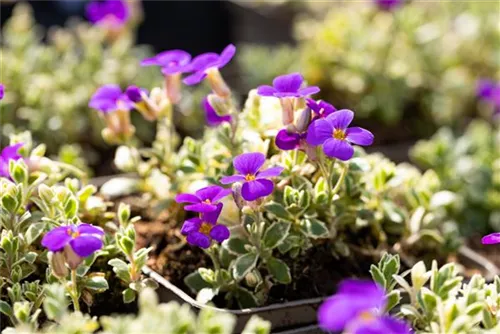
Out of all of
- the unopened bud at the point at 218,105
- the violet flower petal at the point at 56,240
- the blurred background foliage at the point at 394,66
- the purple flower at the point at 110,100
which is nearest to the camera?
the violet flower petal at the point at 56,240

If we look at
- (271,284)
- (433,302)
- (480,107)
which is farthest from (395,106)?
(433,302)

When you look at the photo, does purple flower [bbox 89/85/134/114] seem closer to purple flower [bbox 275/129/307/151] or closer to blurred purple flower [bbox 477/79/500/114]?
purple flower [bbox 275/129/307/151]

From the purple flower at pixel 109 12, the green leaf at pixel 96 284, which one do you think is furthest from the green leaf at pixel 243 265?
the purple flower at pixel 109 12

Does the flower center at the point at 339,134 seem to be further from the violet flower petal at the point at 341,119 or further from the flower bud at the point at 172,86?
the flower bud at the point at 172,86

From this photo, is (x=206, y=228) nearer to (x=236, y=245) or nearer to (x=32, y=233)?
(x=236, y=245)

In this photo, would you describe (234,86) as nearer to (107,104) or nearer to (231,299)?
(107,104)

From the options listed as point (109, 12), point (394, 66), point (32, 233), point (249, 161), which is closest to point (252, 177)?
point (249, 161)
